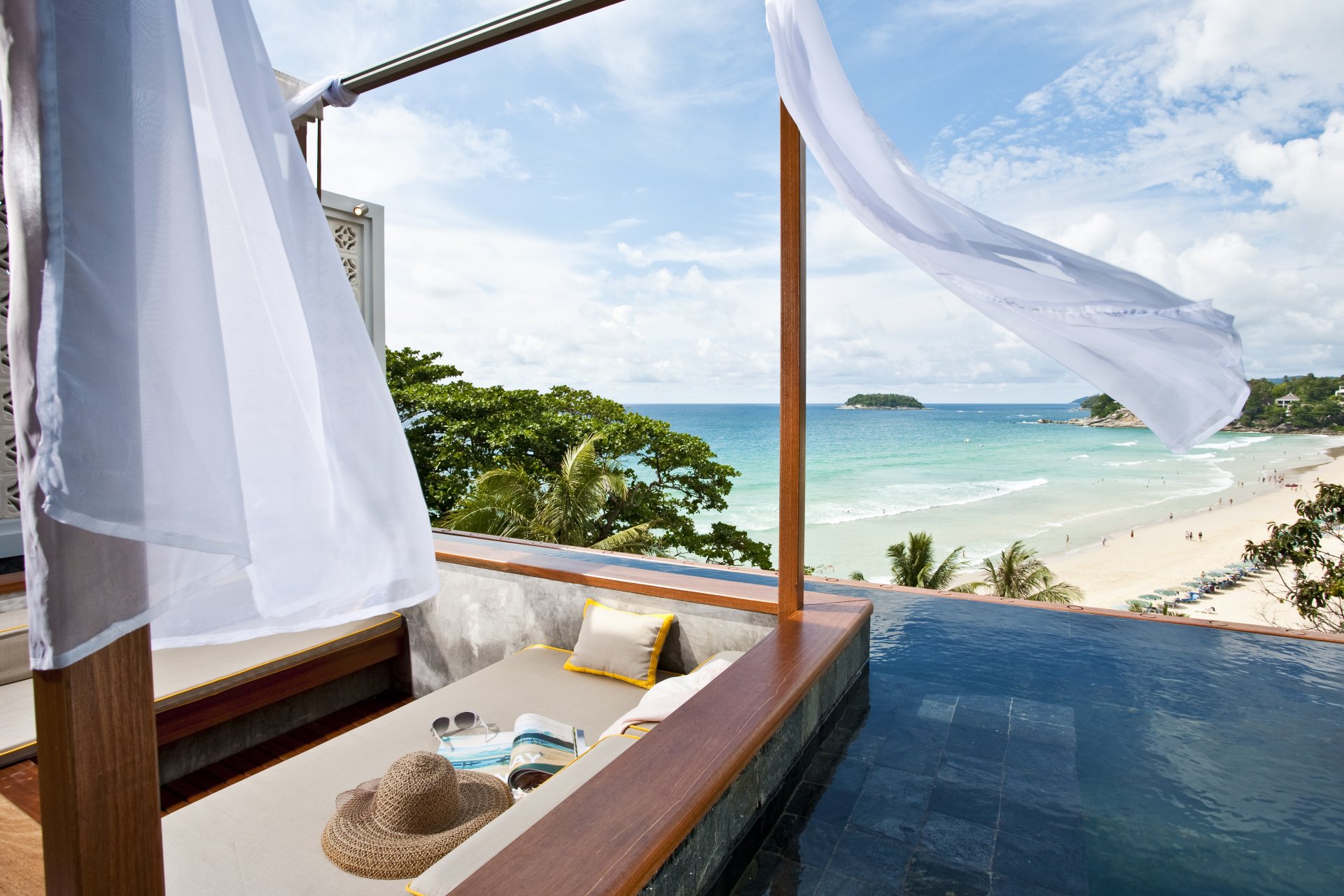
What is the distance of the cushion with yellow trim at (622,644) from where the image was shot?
2570mm

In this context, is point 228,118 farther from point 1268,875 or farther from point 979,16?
point 979,16

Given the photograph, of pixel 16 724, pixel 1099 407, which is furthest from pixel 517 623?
pixel 1099 407

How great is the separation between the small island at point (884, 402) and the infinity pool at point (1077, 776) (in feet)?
116

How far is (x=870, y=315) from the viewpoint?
103ft

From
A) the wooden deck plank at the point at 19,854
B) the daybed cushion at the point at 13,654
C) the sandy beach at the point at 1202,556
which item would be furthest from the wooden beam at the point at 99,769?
the sandy beach at the point at 1202,556

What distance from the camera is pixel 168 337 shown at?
0.65 metres

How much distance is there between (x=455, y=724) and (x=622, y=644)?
613 mm

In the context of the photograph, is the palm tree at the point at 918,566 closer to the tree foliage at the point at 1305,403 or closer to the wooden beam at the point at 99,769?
the wooden beam at the point at 99,769

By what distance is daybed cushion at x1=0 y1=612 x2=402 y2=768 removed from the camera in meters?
2.23

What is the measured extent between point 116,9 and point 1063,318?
4.70ft

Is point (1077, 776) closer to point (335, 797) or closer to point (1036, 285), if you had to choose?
point (1036, 285)

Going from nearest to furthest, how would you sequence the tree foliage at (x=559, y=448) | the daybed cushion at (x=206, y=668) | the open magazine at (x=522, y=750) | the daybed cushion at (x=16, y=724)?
the open magazine at (x=522, y=750) → the daybed cushion at (x=16, y=724) → the daybed cushion at (x=206, y=668) → the tree foliage at (x=559, y=448)

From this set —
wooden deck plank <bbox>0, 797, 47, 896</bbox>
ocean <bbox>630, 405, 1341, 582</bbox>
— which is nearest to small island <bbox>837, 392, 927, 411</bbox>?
ocean <bbox>630, 405, 1341, 582</bbox>

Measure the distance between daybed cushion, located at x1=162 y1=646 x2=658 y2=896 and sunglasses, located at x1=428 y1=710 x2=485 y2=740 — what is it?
0.16ft
